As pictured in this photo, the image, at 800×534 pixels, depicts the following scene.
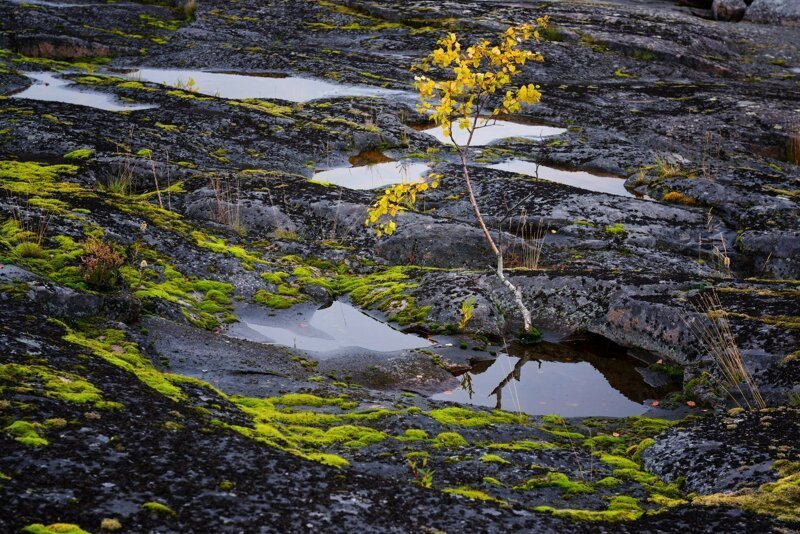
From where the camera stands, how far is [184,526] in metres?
5.09

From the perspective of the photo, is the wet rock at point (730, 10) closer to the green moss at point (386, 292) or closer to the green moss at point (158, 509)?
the green moss at point (386, 292)

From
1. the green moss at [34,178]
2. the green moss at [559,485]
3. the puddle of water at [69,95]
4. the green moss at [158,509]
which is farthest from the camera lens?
the puddle of water at [69,95]

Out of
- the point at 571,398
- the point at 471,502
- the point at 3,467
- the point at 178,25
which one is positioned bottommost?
the point at 571,398

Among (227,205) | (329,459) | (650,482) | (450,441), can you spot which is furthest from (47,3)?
(650,482)

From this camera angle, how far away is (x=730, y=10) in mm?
39500

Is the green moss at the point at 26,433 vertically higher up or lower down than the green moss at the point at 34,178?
lower down

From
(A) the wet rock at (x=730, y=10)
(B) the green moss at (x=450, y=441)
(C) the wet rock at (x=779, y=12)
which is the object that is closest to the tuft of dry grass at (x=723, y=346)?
(B) the green moss at (x=450, y=441)

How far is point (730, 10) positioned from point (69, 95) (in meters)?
34.1

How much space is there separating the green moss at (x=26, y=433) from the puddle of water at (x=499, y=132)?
Result: 17.7 m

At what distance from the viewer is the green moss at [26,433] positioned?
566cm

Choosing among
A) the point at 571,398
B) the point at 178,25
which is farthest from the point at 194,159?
the point at 178,25

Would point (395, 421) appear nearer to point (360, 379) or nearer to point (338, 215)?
point (360, 379)

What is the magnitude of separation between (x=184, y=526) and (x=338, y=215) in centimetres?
1127

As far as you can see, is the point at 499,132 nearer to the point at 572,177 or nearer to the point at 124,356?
the point at 572,177
